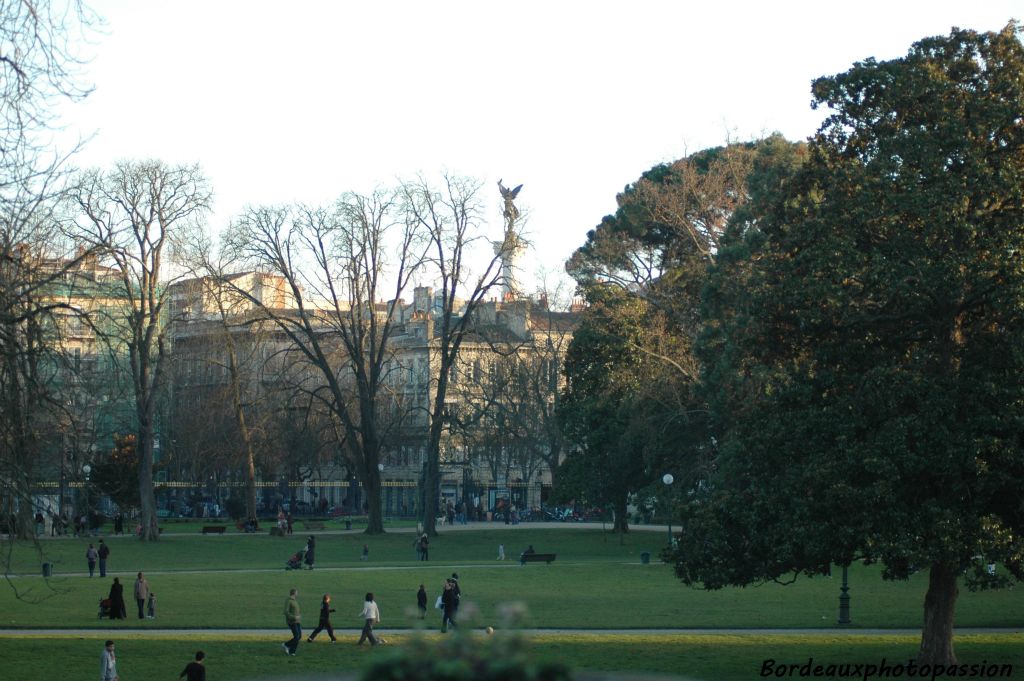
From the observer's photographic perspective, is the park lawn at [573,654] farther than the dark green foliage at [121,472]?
No

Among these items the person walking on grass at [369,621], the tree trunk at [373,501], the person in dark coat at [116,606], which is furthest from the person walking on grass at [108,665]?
the tree trunk at [373,501]

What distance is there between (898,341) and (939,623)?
5009mm

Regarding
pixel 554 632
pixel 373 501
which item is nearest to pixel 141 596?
pixel 554 632

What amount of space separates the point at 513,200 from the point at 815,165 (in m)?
48.5

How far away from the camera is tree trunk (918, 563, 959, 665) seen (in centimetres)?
2117

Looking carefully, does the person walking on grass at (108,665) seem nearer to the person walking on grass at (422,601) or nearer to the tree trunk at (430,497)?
the person walking on grass at (422,601)

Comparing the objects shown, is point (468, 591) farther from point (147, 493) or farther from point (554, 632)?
point (147, 493)

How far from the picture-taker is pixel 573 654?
23.8m

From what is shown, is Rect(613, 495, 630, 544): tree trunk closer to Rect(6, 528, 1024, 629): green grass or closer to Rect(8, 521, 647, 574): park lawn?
Rect(8, 521, 647, 574): park lawn

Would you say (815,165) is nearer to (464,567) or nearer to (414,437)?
(464,567)

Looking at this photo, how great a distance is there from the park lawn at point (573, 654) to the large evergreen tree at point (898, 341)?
77.9 inches

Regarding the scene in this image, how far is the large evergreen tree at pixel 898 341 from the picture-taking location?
62.2ft

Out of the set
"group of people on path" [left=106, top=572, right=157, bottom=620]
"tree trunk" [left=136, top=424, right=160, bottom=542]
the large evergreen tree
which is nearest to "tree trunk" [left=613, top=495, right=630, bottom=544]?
"tree trunk" [left=136, top=424, right=160, bottom=542]

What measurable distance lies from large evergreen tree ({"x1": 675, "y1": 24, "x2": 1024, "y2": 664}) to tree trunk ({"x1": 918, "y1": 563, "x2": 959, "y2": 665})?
0.03 m
